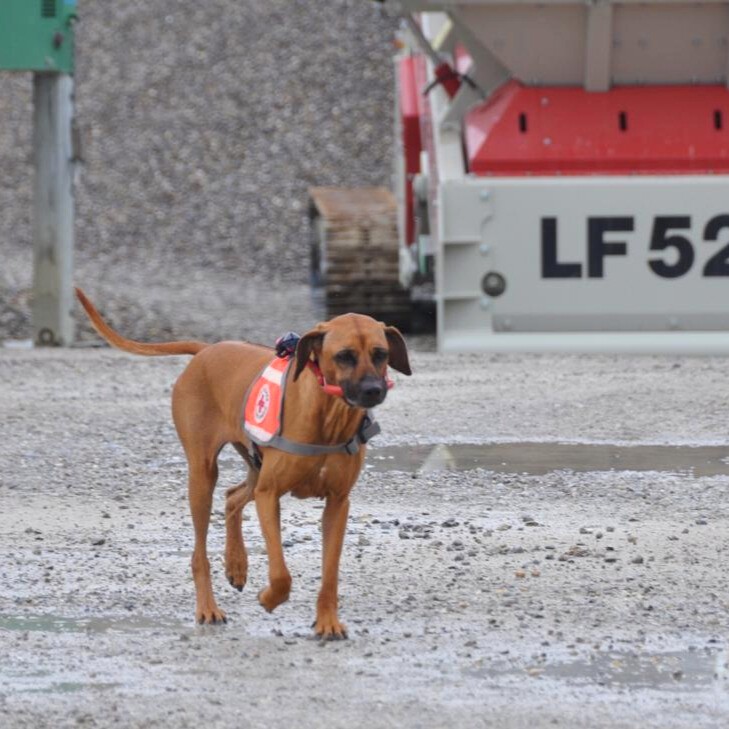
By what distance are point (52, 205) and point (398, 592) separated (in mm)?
9205

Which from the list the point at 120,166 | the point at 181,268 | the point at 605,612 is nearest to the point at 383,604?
the point at 605,612

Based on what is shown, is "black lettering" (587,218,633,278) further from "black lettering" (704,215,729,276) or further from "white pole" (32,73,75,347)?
"white pole" (32,73,75,347)

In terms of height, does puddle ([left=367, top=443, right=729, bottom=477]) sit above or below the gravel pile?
below

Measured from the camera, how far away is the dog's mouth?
199 inches

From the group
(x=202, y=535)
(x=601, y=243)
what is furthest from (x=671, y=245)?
(x=202, y=535)

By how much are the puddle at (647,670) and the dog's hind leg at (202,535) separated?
1.07 m

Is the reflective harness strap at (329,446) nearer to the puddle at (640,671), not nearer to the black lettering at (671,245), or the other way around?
the puddle at (640,671)

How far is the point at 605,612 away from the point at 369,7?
2508 centimetres

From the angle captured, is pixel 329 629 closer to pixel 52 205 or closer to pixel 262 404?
pixel 262 404

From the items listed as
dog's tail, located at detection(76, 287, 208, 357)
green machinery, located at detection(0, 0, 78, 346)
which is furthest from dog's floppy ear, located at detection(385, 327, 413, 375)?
green machinery, located at detection(0, 0, 78, 346)

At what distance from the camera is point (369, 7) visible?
30078 millimetres

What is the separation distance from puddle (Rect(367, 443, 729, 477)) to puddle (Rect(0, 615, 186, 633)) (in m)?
2.94

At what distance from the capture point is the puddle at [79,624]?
5.69 metres

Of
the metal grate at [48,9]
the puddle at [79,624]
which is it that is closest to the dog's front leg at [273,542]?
the puddle at [79,624]
